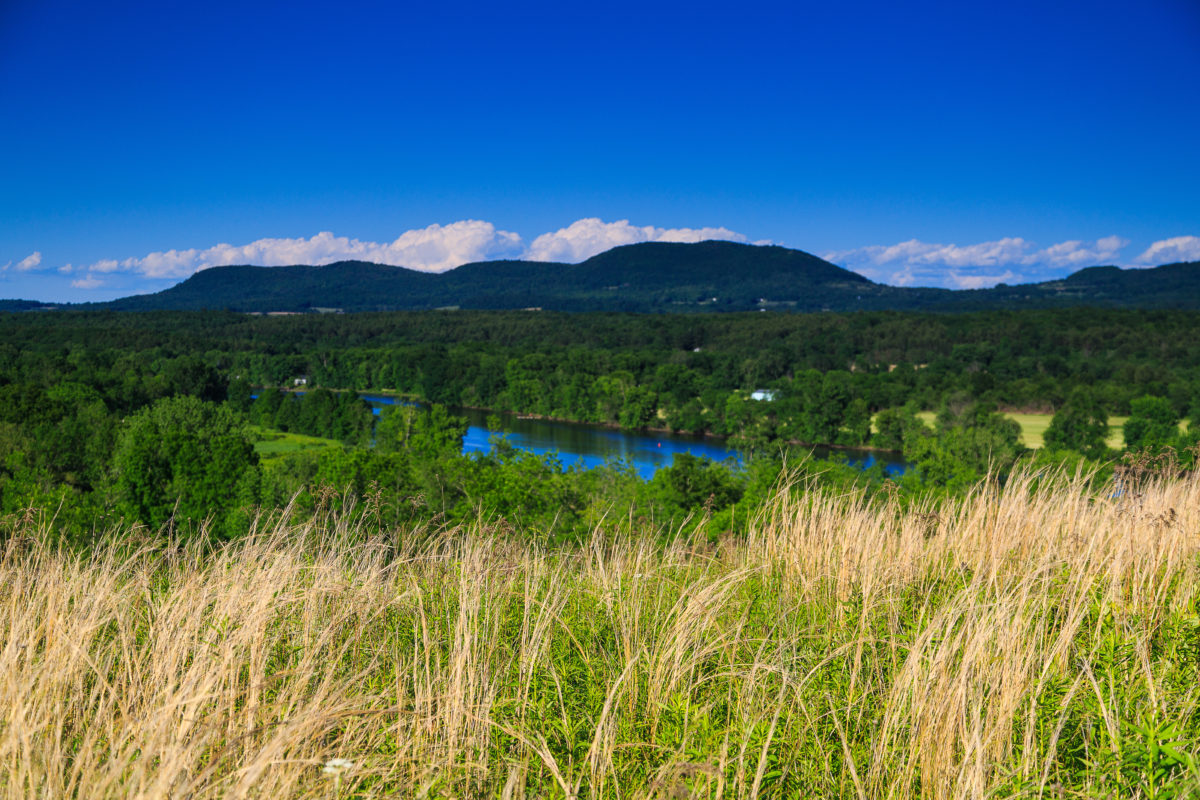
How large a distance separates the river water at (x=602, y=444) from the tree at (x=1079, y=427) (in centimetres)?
1034

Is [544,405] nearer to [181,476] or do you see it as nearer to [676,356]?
[676,356]

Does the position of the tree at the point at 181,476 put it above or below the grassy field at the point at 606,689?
below

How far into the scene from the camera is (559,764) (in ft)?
6.73

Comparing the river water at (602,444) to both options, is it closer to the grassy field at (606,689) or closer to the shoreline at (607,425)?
the shoreline at (607,425)

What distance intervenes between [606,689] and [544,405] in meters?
83.1

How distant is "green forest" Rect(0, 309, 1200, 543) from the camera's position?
25.8m

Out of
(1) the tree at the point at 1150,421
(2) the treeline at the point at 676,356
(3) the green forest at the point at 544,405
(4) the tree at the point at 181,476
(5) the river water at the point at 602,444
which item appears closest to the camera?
(3) the green forest at the point at 544,405

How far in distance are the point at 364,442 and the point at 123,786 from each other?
2258 inches

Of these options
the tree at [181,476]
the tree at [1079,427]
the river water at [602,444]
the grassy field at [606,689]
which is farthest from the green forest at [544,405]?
the river water at [602,444]

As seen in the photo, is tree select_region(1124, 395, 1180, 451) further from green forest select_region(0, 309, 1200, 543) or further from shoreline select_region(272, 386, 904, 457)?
shoreline select_region(272, 386, 904, 457)

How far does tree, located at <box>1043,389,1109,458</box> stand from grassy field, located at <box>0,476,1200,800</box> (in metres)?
56.0

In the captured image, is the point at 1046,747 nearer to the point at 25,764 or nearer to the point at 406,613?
the point at 406,613

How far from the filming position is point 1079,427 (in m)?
55.8

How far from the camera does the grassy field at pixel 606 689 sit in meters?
1.80
